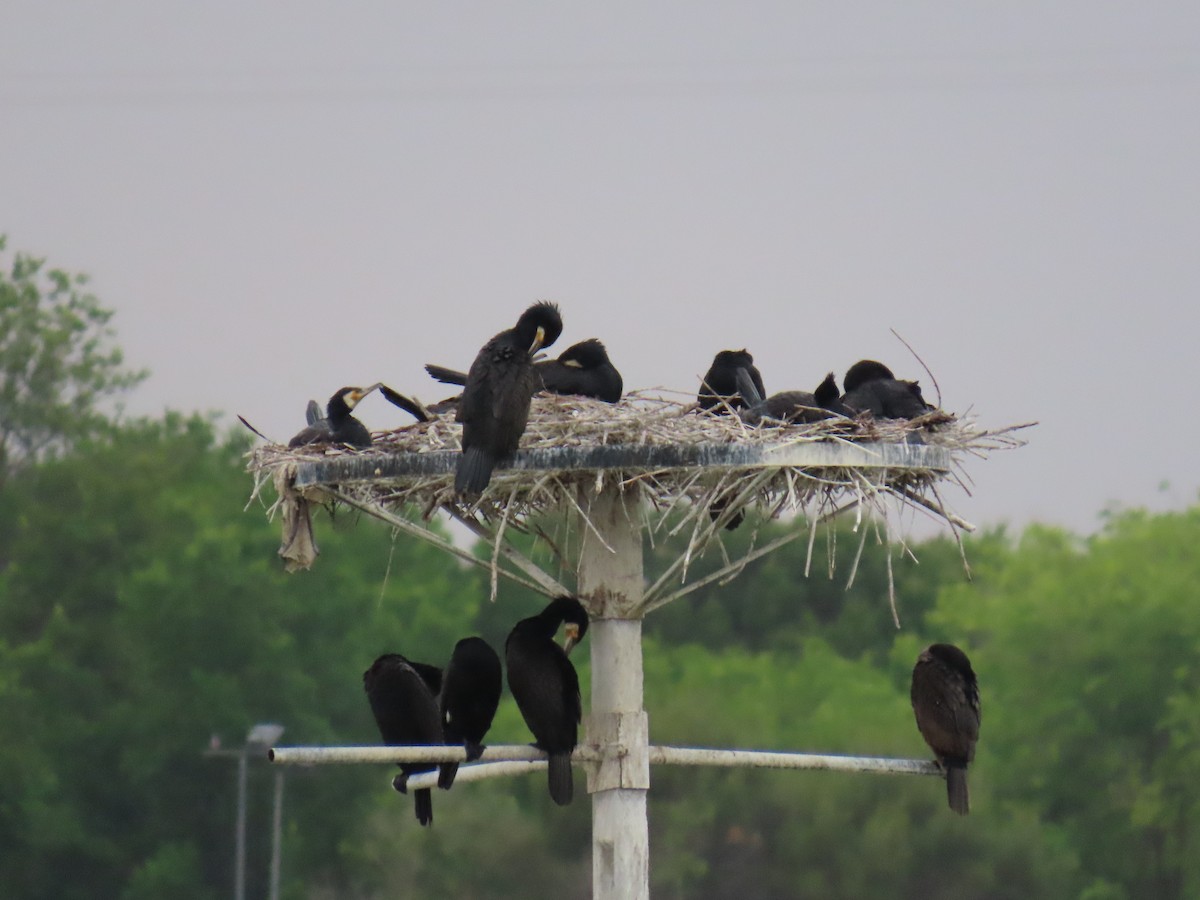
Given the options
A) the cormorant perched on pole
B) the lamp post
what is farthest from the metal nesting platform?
the lamp post

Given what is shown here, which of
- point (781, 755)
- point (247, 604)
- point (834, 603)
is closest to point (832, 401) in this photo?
point (781, 755)

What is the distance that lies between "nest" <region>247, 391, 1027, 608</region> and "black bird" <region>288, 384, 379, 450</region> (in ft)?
2.69

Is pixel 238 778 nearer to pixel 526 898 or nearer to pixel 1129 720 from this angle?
pixel 526 898

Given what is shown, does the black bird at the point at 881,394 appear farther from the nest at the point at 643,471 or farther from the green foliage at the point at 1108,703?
the green foliage at the point at 1108,703

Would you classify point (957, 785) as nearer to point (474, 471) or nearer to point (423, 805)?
point (423, 805)

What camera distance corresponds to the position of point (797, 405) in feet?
43.6

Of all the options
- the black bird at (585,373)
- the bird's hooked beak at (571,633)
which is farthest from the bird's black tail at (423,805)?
the black bird at (585,373)

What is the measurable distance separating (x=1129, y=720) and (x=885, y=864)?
780cm

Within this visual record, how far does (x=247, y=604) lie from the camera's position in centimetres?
5584

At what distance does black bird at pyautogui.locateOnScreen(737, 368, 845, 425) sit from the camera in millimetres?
13109

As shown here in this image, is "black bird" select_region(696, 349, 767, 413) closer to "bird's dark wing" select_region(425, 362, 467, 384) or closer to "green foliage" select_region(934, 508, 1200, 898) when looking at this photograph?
"bird's dark wing" select_region(425, 362, 467, 384)

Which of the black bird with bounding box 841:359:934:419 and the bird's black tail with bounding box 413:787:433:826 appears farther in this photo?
the black bird with bounding box 841:359:934:419

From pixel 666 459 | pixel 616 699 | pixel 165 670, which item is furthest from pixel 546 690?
pixel 165 670

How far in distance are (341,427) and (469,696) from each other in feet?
6.48
